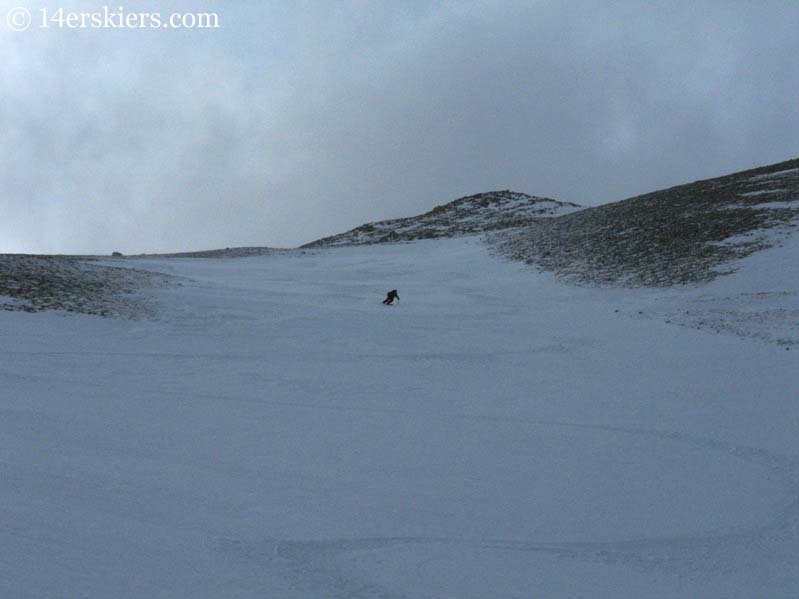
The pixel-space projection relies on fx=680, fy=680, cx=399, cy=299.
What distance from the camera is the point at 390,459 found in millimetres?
9102

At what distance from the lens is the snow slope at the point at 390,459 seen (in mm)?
6059

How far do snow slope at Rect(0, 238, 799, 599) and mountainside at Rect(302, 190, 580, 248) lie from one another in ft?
109

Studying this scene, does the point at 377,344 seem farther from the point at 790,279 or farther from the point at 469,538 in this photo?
the point at 790,279

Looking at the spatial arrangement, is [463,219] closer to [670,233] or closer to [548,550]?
[670,233]

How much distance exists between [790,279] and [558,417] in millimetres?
14832

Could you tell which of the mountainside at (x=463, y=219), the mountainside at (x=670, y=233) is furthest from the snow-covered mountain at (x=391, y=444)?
the mountainside at (x=463, y=219)

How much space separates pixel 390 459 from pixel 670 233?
26.7 metres

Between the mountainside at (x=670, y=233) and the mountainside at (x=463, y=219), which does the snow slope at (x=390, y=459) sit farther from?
the mountainside at (x=463, y=219)

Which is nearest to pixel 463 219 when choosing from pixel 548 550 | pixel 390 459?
pixel 390 459

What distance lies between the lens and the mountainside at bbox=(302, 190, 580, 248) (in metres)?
52.0

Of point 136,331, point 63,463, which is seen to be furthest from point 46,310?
point 63,463

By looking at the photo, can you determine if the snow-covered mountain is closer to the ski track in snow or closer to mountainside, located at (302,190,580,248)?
the ski track in snow

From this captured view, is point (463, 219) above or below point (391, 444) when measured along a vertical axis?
above

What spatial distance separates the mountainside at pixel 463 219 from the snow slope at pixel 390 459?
33247 millimetres
